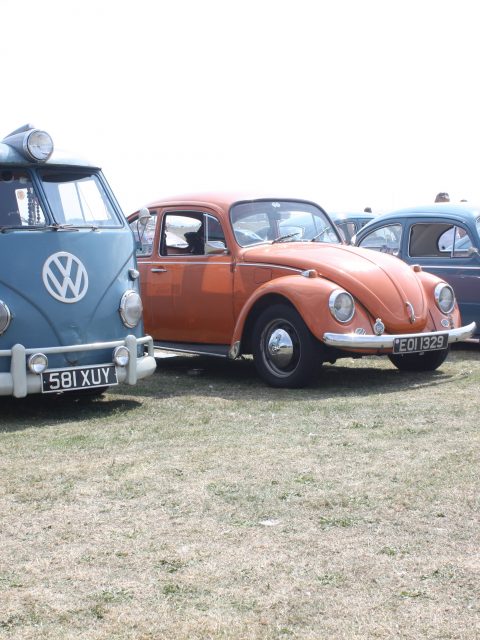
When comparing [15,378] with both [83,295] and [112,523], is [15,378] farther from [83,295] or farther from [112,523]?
[112,523]

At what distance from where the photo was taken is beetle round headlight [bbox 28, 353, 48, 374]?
24.9ft

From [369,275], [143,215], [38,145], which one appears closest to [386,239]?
[369,275]

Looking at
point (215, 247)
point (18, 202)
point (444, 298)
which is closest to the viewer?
point (18, 202)

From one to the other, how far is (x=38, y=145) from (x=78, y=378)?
1.92 meters

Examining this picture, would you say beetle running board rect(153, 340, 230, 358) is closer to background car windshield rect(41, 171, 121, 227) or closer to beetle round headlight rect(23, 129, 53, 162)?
background car windshield rect(41, 171, 121, 227)

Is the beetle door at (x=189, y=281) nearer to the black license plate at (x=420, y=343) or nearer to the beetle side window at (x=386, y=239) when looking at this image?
the black license plate at (x=420, y=343)

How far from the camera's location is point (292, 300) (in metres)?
9.05

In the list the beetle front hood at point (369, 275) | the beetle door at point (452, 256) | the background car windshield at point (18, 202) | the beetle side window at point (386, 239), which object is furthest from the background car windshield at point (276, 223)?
the background car windshield at point (18, 202)

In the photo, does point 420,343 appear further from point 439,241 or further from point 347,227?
point 347,227

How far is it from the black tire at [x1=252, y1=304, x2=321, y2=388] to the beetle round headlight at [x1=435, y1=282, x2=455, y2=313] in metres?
1.56

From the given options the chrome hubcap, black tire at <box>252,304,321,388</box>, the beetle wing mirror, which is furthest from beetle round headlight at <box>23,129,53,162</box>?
the chrome hubcap

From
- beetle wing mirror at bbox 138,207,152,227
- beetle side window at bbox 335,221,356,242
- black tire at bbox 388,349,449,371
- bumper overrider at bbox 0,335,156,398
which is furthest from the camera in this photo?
beetle side window at bbox 335,221,356,242

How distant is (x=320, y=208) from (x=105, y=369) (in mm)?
3735

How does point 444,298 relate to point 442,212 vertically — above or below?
below
